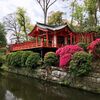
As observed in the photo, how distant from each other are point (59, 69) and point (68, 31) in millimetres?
8813

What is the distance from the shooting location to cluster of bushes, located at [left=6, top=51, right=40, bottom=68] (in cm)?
1830

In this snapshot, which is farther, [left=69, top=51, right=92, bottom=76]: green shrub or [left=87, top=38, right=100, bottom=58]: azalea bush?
[left=87, top=38, right=100, bottom=58]: azalea bush

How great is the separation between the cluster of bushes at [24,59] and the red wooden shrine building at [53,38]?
202cm

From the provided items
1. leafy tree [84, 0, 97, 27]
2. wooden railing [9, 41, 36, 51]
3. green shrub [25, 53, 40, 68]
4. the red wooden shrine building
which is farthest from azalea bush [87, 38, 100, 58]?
leafy tree [84, 0, 97, 27]

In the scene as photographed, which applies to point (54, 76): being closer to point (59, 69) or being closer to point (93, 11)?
point (59, 69)

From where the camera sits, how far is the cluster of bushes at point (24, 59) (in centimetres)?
1830

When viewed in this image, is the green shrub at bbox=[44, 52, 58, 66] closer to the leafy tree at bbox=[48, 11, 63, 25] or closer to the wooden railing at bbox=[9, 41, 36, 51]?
the wooden railing at bbox=[9, 41, 36, 51]

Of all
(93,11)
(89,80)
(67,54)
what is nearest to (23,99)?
(89,80)

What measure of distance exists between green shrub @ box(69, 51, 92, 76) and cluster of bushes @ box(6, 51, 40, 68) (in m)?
4.76

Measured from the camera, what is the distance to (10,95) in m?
12.4

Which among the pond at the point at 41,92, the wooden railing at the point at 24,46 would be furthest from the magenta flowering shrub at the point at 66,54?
the wooden railing at the point at 24,46

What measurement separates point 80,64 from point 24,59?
24.1 ft

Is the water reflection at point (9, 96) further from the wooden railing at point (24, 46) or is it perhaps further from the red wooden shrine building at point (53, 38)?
the wooden railing at point (24, 46)

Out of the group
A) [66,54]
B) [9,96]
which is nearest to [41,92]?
[9,96]
